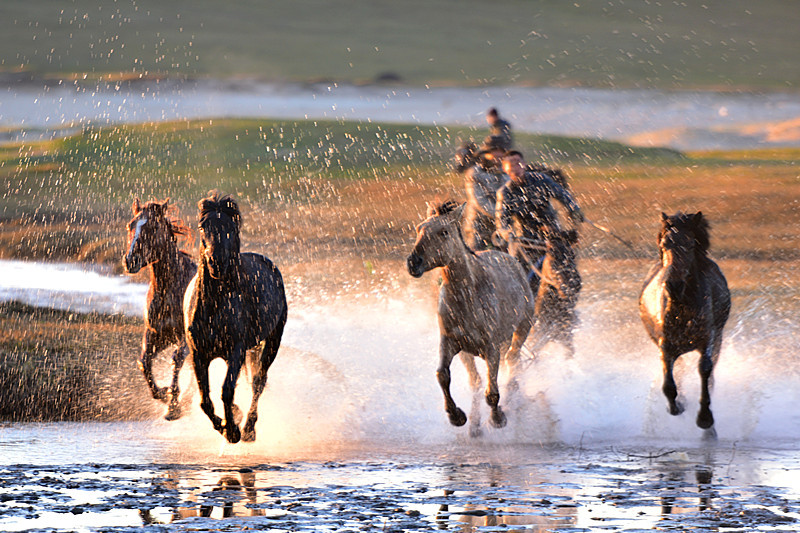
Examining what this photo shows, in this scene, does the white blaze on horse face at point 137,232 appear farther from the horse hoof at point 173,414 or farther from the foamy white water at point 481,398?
the foamy white water at point 481,398

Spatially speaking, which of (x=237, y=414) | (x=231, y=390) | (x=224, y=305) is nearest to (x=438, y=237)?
(x=224, y=305)

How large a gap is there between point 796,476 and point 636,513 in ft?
6.99

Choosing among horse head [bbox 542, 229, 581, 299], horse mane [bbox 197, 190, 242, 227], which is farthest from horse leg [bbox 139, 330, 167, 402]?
horse head [bbox 542, 229, 581, 299]

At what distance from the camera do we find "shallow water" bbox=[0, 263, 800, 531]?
827 centimetres

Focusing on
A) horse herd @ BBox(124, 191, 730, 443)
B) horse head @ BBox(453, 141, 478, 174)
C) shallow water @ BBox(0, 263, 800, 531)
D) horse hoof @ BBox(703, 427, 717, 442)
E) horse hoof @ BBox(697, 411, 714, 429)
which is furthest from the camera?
horse head @ BBox(453, 141, 478, 174)

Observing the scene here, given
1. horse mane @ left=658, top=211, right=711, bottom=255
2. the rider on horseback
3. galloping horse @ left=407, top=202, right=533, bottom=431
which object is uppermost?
the rider on horseback

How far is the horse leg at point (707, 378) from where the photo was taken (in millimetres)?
12289

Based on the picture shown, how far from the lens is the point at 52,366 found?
16969mm

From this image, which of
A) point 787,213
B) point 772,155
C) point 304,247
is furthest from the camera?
point 772,155

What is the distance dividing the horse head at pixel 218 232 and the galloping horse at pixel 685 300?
159 inches

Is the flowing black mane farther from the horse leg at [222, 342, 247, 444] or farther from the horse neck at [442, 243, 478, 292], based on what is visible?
the horse neck at [442, 243, 478, 292]


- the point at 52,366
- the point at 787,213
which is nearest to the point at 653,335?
the point at 52,366

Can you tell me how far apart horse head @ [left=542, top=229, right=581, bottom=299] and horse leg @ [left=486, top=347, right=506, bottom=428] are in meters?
2.11

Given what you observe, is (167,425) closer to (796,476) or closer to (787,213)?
(796,476)
